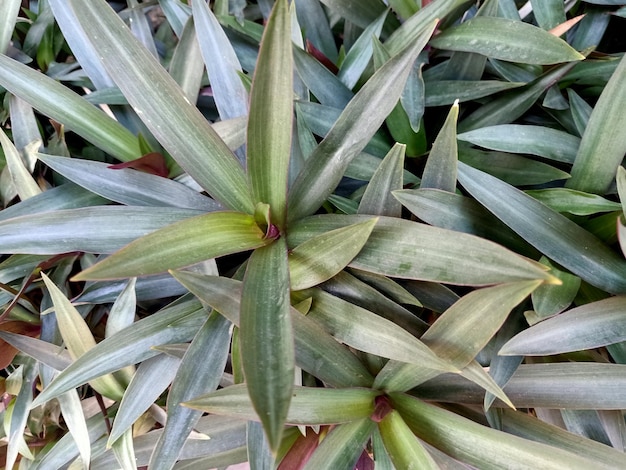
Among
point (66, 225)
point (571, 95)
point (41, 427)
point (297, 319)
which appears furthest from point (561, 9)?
point (41, 427)

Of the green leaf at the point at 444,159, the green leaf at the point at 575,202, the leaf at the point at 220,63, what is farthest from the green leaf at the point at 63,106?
Result: the green leaf at the point at 575,202

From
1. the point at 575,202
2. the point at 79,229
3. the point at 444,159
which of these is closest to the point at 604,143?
the point at 575,202

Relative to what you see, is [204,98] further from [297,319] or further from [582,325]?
[582,325]

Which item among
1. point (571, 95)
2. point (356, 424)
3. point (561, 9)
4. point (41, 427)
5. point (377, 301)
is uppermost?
point (561, 9)

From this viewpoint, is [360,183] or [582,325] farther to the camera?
[360,183]

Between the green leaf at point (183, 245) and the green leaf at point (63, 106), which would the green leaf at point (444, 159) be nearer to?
the green leaf at point (183, 245)

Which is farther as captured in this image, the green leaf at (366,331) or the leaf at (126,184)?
the leaf at (126,184)

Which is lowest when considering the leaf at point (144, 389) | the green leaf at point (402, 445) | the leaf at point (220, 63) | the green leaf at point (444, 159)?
the leaf at point (144, 389)

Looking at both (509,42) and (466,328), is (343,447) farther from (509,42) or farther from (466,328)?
(509,42)
